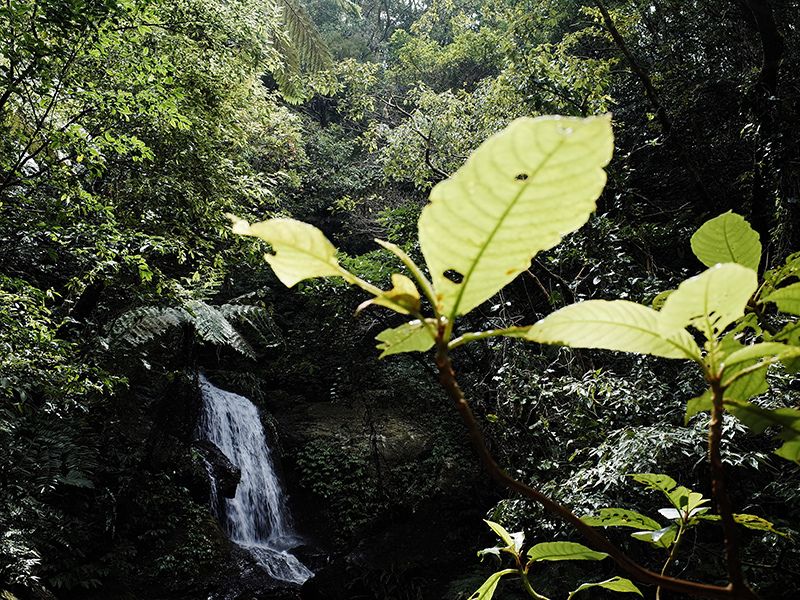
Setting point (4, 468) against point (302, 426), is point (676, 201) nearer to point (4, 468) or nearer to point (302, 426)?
point (302, 426)

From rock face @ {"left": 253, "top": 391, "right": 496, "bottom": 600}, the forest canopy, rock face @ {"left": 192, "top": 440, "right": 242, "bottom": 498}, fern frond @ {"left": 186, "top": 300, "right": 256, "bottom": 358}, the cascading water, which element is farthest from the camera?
rock face @ {"left": 192, "top": 440, "right": 242, "bottom": 498}

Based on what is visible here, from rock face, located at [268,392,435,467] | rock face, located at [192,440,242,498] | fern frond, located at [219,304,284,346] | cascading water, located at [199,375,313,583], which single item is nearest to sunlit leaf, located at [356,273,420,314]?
fern frond, located at [219,304,284,346]

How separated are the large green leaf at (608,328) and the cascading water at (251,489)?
5534 millimetres

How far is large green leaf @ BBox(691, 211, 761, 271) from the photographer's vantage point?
441 mm

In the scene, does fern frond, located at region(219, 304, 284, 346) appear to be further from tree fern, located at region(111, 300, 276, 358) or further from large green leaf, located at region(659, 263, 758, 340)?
large green leaf, located at region(659, 263, 758, 340)

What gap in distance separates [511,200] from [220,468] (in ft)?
20.4

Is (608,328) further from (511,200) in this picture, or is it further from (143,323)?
(143,323)

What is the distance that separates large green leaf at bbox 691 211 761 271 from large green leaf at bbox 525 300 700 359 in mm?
190

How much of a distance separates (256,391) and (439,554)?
3098mm

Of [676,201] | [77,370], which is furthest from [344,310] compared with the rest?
[676,201]

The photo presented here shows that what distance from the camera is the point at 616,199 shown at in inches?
121

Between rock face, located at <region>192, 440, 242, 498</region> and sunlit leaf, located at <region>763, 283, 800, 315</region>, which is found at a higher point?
rock face, located at <region>192, 440, 242, 498</region>

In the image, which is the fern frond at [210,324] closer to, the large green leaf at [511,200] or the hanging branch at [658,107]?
the hanging branch at [658,107]

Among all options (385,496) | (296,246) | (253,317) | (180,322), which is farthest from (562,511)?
(385,496)
